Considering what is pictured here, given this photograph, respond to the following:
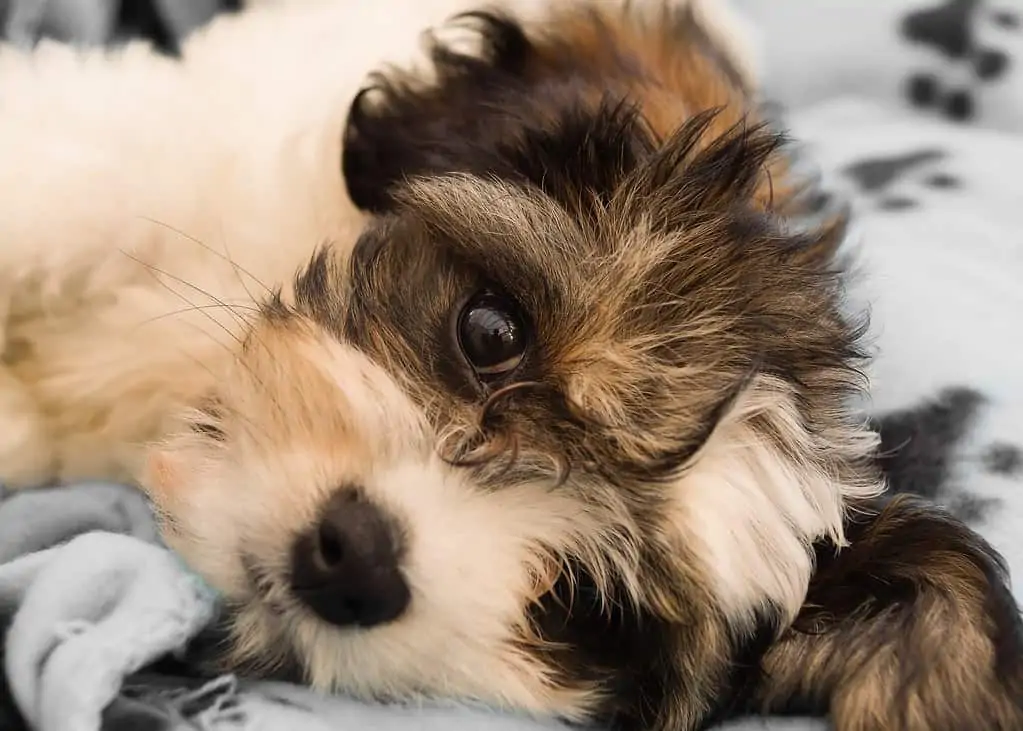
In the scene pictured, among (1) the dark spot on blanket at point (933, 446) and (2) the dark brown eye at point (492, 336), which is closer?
(2) the dark brown eye at point (492, 336)

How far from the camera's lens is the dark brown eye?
1.06m

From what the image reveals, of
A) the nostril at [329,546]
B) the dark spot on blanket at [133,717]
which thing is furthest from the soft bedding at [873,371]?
the nostril at [329,546]

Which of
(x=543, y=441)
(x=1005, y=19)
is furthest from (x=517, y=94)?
(x=1005, y=19)

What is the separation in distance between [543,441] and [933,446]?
2.27 ft

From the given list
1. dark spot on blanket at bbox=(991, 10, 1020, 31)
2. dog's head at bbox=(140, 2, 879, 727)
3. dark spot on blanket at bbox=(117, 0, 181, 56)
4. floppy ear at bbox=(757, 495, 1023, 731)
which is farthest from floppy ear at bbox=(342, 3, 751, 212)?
dark spot on blanket at bbox=(991, 10, 1020, 31)

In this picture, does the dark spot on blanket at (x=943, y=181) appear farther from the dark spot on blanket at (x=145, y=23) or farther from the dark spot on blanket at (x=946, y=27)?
the dark spot on blanket at (x=145, y=23)

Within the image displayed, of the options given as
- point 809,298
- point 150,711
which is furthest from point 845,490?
point 150,711

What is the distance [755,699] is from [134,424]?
0.79m

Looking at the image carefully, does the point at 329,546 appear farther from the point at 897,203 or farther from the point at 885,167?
the point at 885,167

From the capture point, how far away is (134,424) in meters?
1.36

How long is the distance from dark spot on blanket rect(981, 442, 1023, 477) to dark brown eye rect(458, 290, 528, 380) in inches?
29.4

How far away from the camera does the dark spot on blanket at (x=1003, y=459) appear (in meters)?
1.44

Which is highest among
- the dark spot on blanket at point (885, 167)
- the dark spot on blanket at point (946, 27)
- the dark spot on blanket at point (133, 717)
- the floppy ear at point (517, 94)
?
the floppy ear at point (517, 94)

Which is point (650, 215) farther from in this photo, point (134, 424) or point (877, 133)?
point (877, 133)
